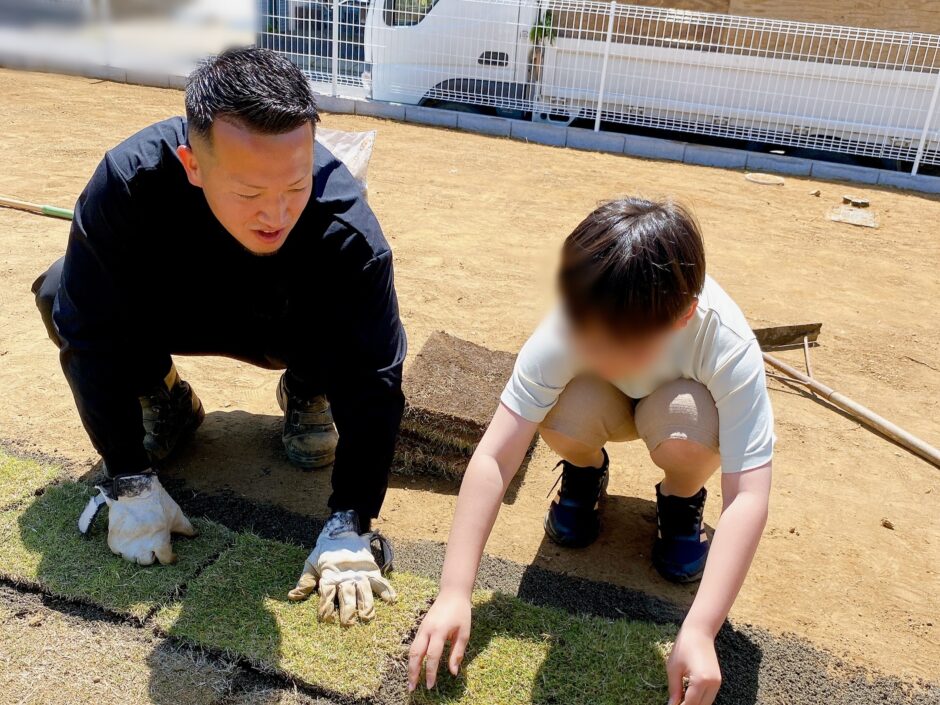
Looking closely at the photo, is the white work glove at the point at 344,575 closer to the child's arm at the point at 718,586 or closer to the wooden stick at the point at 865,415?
the child's arm at the point at 718,586

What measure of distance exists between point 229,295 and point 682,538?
4.57 feet

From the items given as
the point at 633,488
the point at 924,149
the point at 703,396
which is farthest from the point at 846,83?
the point at 703,396

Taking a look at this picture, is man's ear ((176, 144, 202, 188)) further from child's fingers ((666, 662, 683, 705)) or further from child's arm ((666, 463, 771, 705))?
child's fingers ((666, 662, 683, 705))

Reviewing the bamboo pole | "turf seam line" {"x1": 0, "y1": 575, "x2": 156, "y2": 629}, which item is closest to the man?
"turf seam line" {"x1": 0, "y1": 575, "x2": 156, "y2": 629}

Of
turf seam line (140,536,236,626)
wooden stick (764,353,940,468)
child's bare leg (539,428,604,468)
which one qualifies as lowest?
turf seam line (140,536,236,626)

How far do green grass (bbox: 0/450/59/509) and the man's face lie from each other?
1.07 meters

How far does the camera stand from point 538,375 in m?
1.89

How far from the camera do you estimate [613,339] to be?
1.58m

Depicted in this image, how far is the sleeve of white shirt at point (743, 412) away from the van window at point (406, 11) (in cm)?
713

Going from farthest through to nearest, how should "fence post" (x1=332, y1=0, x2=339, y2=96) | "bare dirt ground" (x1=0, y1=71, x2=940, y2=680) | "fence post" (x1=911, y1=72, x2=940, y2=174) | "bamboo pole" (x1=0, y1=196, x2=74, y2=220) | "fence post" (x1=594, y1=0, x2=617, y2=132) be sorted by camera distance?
1. "fence post" (x1=332, y1=0, x2=339, y2=96)
2. "fence post" (x1=594, y1=0, x2=617, y2=132)
3. "fence post" (x1=911, y1=72, x2=940, y2=174)
4. "bamboo pole" (x1=0, y1=196, x2=74, y2=220)
5. "bare dirt ground" (x1=0, y1=71, x2=940, y2=680)

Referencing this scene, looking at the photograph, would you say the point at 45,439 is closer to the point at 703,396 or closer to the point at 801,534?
the point at 703,396

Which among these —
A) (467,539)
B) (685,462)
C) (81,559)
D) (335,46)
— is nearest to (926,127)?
(335,46)

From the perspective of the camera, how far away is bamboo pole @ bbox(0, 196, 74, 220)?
4.25 meters

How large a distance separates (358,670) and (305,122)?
1195 millimetres
